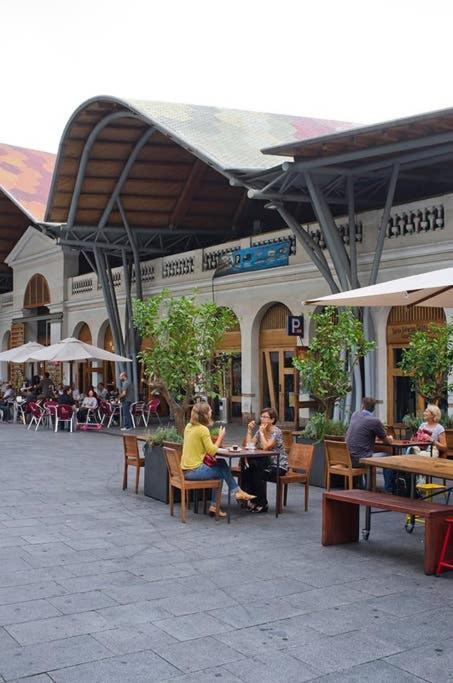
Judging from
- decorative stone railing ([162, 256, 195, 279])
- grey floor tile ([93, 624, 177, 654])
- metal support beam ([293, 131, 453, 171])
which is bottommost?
grey floor tile ([93, 624, 177, 654])

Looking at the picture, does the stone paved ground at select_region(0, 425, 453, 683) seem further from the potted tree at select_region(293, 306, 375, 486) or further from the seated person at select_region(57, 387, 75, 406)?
the seated person at select_region(57, 387, 75, 406)

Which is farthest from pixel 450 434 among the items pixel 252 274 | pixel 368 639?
pixel 252 274

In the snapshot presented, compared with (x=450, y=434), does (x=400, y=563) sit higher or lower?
lower

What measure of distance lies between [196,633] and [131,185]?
20973mm

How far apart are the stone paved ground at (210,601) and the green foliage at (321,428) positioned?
270 cm

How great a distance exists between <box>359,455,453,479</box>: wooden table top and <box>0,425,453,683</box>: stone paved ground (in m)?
0.81

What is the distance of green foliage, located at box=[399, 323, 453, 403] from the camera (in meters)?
13.0

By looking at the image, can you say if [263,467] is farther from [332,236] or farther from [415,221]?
[415,221]

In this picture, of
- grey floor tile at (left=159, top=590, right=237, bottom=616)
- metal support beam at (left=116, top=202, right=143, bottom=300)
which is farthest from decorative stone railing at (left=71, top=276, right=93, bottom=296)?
grey floor tile at (left=159, top=590, right=237, bottom=616)

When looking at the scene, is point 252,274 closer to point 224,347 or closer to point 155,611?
point 224,347

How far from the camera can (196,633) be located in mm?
5320

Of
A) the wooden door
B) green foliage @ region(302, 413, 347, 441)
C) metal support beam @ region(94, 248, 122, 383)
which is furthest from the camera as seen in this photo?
metal support beam @ region(94, 248, 122, 383)

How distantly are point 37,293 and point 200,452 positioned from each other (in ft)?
92.5

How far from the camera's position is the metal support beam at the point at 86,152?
840 inches
